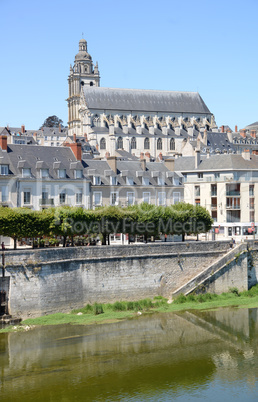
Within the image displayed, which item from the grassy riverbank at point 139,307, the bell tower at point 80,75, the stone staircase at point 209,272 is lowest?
the grassy riverbank at point 139,307

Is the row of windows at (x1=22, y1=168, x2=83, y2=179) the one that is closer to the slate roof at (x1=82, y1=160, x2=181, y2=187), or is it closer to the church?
the slate roof at (x1=82, y1=160, x2=181, y2=187)

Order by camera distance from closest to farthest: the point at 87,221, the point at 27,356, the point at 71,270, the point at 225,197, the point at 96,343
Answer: the point at 27,356
the point at 96,343
the point at 71,270
the point at 87,221
the point at 225,197

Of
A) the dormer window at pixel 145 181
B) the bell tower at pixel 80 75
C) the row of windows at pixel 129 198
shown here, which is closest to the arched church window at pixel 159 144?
the bell tower at pixel 80 75

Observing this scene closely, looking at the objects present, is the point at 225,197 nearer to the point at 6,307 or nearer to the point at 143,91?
the point at 6,307

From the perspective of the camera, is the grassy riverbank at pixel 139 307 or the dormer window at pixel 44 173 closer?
the grassy riverbank at pixel 139 307

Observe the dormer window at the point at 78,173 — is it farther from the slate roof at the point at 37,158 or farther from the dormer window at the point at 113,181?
the dormer window at the point at 113,181

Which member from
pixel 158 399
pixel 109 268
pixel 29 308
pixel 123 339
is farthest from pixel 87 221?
pixel 158 399

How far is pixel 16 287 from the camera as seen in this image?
85.9 feet

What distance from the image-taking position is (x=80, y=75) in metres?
122

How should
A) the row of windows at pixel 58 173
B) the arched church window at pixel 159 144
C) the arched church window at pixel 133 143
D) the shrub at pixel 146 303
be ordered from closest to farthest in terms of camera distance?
the shrub at pixel 146 303 → the row of windows at pixel 58 173 → the arched church window at pixel 133 143 → the arched church window at pixel 159 144

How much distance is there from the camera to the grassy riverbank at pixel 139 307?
26.5 metres

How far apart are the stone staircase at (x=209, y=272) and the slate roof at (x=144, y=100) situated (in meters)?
73.8

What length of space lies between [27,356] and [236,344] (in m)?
8.32

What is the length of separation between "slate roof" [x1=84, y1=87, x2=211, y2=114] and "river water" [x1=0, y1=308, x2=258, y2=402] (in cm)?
8079
